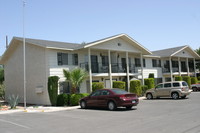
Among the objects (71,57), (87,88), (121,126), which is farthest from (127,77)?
(121,126)

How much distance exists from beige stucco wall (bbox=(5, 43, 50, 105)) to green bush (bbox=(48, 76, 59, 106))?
1.21 m

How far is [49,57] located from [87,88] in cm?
565

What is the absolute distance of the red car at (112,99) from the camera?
14695 millimetres

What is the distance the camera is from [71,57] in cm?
2333

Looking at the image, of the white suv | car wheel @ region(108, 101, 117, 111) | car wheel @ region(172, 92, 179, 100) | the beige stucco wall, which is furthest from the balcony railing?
car wheel @ region(108, 101, 117, 111)

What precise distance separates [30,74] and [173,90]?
14386 mm

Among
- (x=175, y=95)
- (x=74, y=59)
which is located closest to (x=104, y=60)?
(x=74, y=59)

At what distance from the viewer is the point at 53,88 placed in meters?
20.0

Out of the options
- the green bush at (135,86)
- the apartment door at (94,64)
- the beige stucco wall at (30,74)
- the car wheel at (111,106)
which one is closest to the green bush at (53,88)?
the beige stucco wall at (30,74)

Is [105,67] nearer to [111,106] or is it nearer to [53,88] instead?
[53,88]

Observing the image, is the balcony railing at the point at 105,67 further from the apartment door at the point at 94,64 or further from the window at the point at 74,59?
the window at the point at 74,59

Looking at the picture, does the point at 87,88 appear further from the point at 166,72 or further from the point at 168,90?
the point at 166,72

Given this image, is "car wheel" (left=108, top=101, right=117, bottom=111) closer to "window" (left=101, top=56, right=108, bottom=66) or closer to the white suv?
the white suv

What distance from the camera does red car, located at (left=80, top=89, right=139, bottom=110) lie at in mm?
14695
